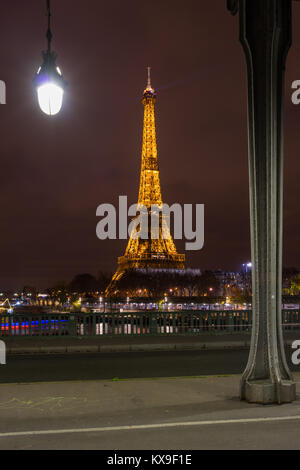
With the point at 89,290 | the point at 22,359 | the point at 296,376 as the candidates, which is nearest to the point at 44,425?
the point at 296,376

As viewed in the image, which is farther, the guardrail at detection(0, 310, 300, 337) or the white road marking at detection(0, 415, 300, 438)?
the guardrail at detection(0, 310, 300, 337)

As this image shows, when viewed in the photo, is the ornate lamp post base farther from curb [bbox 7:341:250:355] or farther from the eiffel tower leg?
curb [bbox 7:341:250:355]

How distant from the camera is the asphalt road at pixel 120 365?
12.4 meters

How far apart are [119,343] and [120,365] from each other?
4.23m

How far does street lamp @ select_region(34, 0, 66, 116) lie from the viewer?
896 centimetres

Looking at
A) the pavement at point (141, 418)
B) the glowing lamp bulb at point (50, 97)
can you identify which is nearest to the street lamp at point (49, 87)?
the glowing lamp bulb at point (50, 97)

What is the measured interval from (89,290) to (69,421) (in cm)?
14885

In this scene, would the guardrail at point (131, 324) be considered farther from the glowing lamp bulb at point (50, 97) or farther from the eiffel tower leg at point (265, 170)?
the eiffel tower leg at point (265, 170)

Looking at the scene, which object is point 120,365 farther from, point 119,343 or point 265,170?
point 265,170

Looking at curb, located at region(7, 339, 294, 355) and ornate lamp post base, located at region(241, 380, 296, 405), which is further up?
ornate lamp post base, located at region(241, 380, 296, 405)

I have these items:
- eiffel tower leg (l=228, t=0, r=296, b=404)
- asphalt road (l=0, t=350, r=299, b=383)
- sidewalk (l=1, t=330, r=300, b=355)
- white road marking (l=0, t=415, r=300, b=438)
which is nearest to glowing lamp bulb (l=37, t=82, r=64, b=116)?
eiffel tower leg (l=228, t=0, r=296, b=404)

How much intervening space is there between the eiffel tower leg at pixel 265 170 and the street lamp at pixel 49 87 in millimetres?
2929

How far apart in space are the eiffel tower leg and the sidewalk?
396 inches
